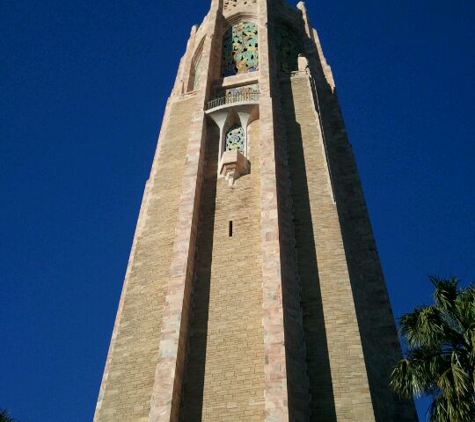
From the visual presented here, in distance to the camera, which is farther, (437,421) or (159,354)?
(159,354)

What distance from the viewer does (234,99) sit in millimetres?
19625

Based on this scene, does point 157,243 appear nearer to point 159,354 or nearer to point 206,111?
point 159,354

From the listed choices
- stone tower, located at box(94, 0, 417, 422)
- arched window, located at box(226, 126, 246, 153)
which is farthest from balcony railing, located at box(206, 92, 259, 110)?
arched window, located at box(226, 126, 246, 153)

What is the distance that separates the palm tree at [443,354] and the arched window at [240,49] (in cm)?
1475

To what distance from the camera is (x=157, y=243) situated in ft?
52.4

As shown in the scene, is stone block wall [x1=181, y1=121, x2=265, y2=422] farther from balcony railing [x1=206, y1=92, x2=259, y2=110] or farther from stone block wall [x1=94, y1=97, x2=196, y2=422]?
balcony railing [x1=206, y1=92, x2=259, y2=110]

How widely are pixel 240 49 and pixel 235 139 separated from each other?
684cm

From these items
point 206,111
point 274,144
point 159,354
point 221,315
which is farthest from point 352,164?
point 159,354

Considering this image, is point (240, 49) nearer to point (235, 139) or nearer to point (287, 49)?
point (287, 49)

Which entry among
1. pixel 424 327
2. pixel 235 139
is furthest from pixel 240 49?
pixel 424 327

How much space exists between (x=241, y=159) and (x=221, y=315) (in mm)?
5545

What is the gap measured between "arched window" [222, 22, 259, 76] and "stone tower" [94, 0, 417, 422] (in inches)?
66.2

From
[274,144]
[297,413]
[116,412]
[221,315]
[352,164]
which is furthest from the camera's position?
[352,164]

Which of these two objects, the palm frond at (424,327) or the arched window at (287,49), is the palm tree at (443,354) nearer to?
the palm frond at (424,327)
